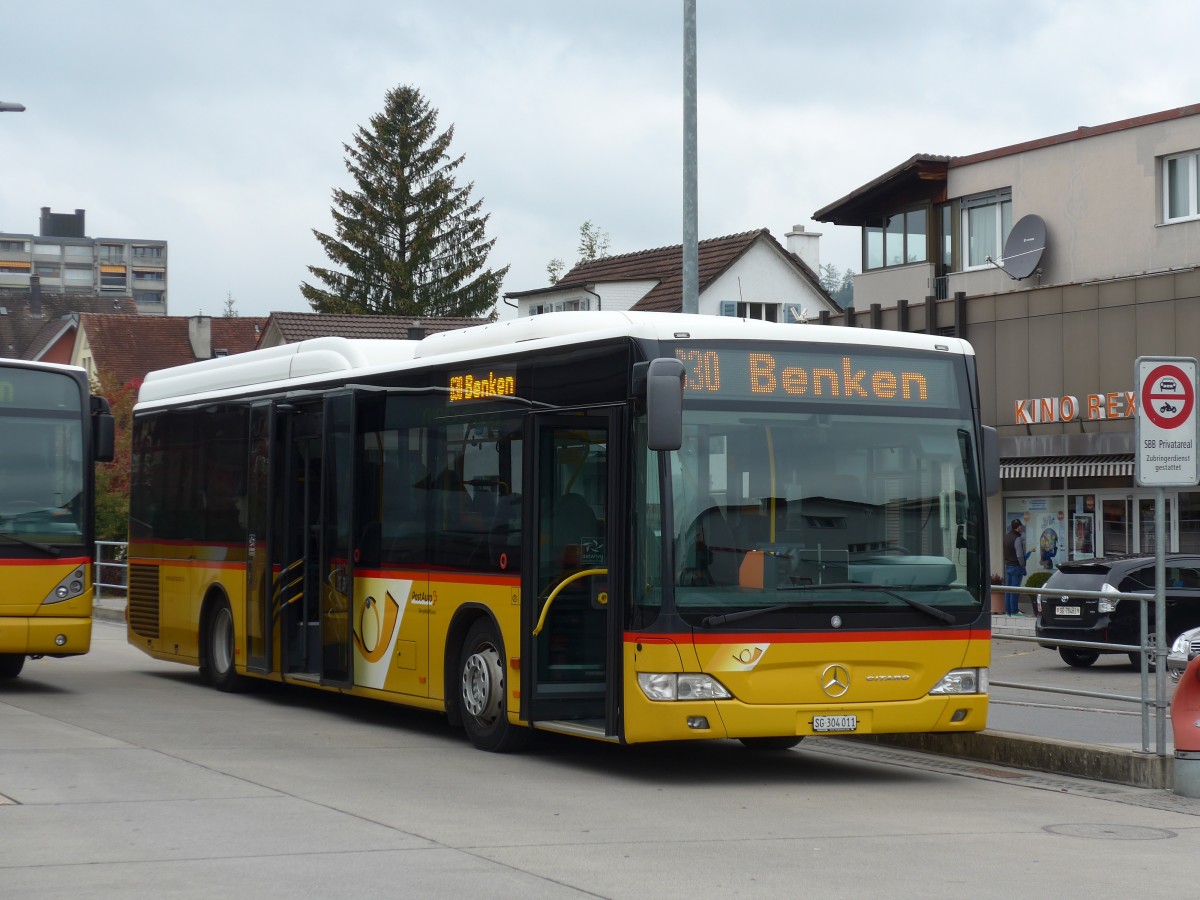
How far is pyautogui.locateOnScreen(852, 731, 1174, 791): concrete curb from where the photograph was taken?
11.9 m

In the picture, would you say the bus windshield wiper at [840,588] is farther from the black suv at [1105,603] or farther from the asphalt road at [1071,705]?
the black suv at [1105,603]

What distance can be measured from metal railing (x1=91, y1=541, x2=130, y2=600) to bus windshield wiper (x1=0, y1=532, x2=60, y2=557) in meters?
18.0

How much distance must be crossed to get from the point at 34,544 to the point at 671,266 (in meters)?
47.5

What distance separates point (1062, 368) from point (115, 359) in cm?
5933

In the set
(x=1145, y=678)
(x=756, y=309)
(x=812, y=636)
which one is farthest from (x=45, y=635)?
(x=756, y=309)

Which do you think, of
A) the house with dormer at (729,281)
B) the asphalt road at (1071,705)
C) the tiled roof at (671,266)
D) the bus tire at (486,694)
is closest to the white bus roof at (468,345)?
the bus tire at (486,694)

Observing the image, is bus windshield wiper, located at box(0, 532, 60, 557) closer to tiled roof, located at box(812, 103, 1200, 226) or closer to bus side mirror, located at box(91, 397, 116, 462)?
bus side mirror, located at box(91, 397, 116, 462)

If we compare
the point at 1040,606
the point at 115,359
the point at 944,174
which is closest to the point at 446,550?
the point at 1040,606

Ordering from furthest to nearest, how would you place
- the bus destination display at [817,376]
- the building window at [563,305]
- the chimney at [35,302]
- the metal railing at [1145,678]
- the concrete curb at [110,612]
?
the chimney at [35,302] < the building window at [563,305] < the concrete curb at [110,612] < the metal railing at [1145,678] < the bus destination display at [817,376]

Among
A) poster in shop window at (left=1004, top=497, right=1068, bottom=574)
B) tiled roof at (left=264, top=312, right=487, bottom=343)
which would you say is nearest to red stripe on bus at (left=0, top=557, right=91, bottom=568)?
poster in shop window at (left=1004, top=497, right=1068, bottom=574)

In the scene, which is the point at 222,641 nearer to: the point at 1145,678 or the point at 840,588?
the point at 840,588

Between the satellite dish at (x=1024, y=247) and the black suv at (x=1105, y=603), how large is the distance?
14348mm

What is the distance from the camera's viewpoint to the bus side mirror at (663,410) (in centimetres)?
1091

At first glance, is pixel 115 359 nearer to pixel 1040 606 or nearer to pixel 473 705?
Answer: pixel 1040 606
